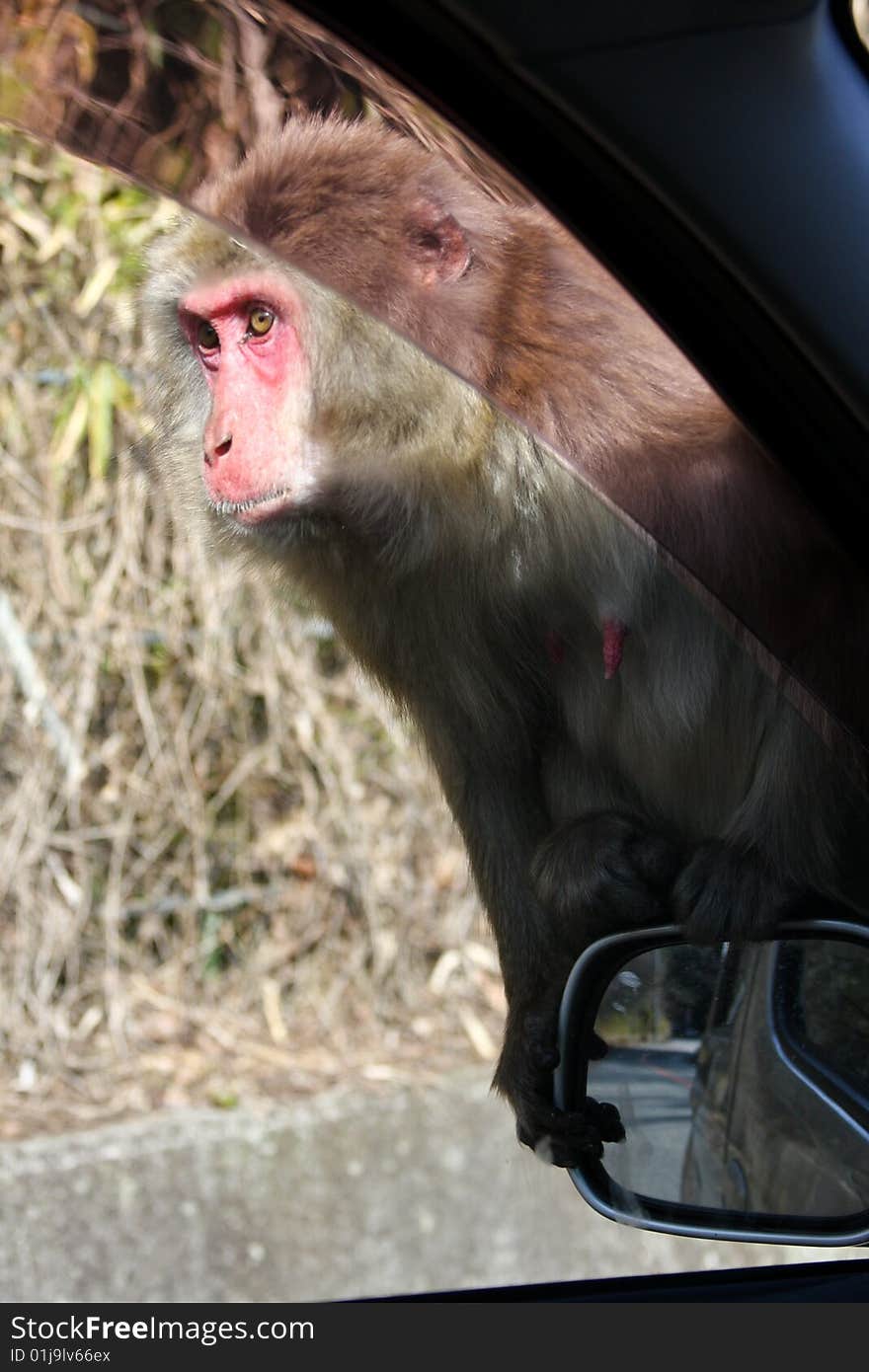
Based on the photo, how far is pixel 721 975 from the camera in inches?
58.7

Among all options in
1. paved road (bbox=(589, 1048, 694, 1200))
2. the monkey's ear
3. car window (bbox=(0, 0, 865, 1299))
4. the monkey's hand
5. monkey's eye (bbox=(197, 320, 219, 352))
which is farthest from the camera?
car window (bbox=(0, 0, 865, 1299))

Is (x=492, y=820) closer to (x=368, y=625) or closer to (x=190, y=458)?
(x=368, y=625)

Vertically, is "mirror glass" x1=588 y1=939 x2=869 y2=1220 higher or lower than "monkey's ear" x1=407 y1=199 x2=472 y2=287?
lower

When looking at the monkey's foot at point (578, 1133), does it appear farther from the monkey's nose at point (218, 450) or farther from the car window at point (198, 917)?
the car window at point (198, 917)

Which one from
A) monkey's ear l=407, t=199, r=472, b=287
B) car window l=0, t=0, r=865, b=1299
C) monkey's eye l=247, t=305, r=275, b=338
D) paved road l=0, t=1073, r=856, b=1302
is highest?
monkey's eye l=247, t=305, r=275, b=338

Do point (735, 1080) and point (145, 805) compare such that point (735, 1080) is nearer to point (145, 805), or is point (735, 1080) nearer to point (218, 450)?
point (218, 450)

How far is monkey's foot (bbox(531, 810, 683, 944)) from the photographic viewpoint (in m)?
1.57

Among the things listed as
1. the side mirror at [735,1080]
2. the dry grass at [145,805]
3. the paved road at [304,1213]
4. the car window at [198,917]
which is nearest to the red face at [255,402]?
the side mirror at [735,1080]

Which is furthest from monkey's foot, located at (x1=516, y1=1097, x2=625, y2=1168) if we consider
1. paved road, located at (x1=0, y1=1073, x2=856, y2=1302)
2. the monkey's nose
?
paved road, located at (x1=0, y1=1073, x2=856, y2=1302)

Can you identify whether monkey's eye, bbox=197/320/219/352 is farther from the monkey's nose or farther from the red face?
the monkey's nose

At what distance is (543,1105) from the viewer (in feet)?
6.26

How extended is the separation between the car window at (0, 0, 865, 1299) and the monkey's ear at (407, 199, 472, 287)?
293 centimetres

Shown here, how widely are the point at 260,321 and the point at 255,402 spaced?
0.14 m

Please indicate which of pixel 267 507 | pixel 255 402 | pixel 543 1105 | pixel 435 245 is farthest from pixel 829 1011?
pixel 255 402
